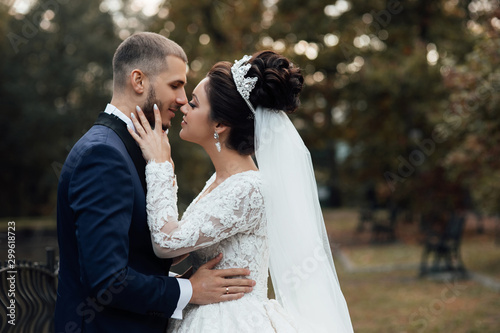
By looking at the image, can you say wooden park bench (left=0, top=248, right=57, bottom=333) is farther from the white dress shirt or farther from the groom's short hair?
the groom's short hair

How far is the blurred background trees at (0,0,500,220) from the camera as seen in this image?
11.4 m

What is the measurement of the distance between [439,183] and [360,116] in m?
3.36

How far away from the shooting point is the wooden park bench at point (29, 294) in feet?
11.5

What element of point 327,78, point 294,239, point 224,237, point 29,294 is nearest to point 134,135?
point 224,237

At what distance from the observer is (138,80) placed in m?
2.79

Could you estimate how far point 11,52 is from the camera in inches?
925

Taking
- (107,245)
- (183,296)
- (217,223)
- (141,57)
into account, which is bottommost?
(183,296)

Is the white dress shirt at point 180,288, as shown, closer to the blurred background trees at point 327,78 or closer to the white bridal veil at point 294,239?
the white bridal veil at point 294,239

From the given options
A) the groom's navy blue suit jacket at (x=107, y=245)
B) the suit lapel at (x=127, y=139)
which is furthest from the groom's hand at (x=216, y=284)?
the suit lapel at (x=127, y=139)

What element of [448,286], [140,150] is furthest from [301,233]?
[448,286]

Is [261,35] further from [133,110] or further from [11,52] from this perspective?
[133,110]

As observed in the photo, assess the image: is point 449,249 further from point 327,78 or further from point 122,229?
point 122,229

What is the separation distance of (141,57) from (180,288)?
1183mm

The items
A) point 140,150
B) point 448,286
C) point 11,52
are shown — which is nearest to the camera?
point 140,150
